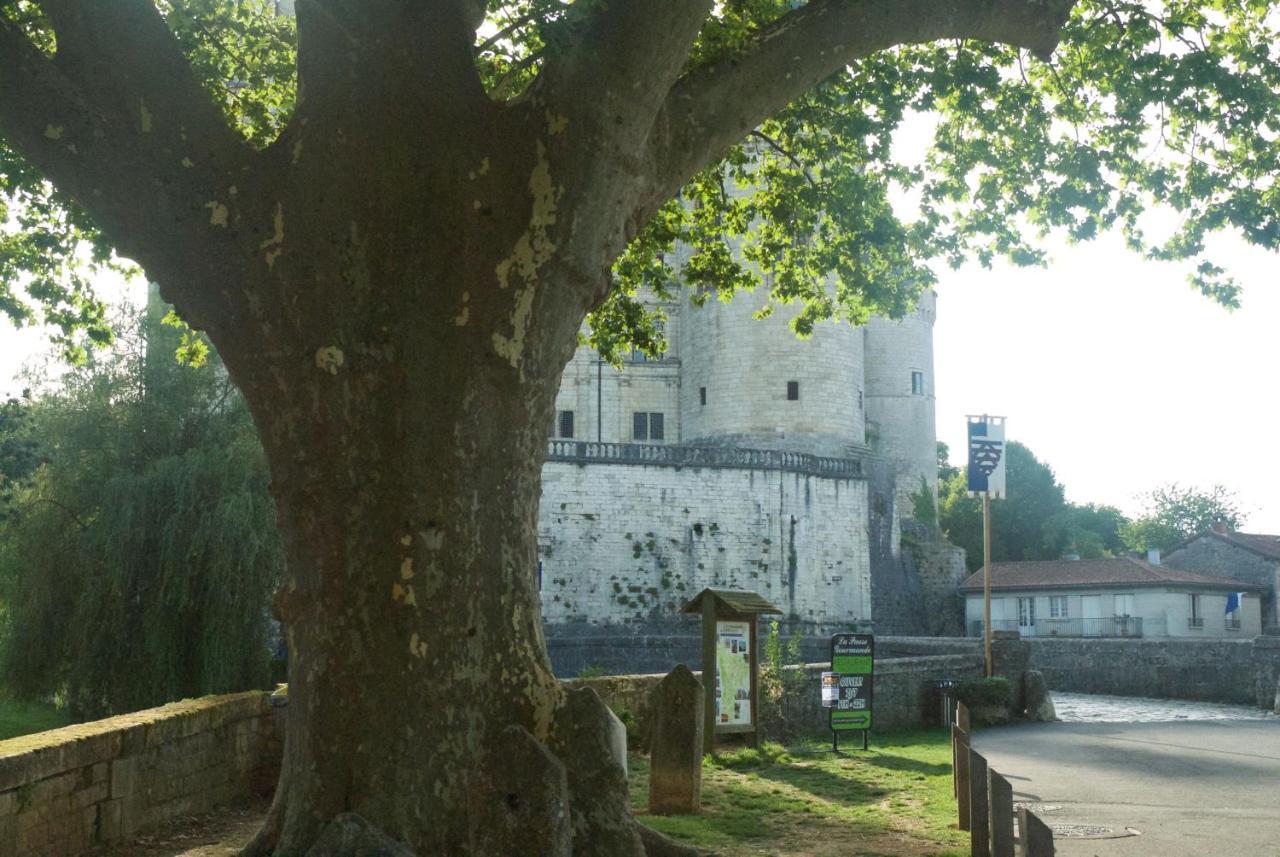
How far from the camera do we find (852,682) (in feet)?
55.5

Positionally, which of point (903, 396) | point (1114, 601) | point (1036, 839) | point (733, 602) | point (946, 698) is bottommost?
point (946, 698)

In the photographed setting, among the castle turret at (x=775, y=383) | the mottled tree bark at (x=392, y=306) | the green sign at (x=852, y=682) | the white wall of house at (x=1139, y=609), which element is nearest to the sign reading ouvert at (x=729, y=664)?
the green sign at (x=852, y=682)

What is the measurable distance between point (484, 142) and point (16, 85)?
2.38 metres

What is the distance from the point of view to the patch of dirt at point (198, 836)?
816 cm

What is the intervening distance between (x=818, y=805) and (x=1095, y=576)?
38.6 m

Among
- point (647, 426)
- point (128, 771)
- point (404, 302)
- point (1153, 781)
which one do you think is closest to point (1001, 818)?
point (404, 302)

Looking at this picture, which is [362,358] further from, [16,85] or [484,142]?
[16,85]

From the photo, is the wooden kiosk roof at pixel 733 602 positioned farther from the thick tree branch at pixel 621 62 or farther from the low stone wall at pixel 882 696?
the thick tree branch at pixel 621 62

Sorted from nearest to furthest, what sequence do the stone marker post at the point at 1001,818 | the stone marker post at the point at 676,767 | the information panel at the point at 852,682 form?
the stone marker post at the point at 1001,818, the stone marker post at the point at 676,767, the information panel at the point at 852,682

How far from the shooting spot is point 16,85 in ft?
21.8

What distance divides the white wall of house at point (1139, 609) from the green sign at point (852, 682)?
1216 inches

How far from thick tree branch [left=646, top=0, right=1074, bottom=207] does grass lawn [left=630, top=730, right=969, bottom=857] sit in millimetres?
4376

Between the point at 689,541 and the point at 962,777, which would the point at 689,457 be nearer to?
the point at 689,541

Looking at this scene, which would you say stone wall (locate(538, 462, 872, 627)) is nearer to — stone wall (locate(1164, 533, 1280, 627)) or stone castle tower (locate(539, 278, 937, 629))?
stone castle tower (locate(539, 278, 937, 629))
